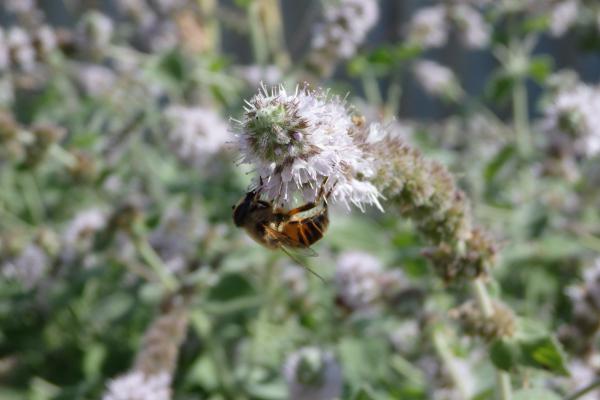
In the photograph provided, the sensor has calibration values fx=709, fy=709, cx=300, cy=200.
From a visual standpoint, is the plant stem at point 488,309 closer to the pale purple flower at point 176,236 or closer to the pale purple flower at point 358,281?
the pale purple flower at point 358,281

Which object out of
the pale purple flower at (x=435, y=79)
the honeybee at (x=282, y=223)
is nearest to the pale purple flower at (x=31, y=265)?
the honeybee at (x=282, y=223)

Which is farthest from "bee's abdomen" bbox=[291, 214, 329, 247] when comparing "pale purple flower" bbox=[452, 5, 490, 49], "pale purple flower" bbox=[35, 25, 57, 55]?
"pale purple flower" bbox=[452, 5, 490, 49]

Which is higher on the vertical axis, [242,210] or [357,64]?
[357,64]

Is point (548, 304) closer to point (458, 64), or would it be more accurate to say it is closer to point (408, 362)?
point (408, 362)

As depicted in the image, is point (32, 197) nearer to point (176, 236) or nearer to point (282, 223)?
point (176, 236)

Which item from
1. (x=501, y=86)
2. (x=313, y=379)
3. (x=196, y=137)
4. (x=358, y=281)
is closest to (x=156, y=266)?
(x=196, y=137)

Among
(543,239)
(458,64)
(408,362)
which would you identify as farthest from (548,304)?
(458,64)

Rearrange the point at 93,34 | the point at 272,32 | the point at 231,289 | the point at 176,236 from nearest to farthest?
the point at 231,289 < the point at 176,236 < the point at 93,34 < the point at 272,32
